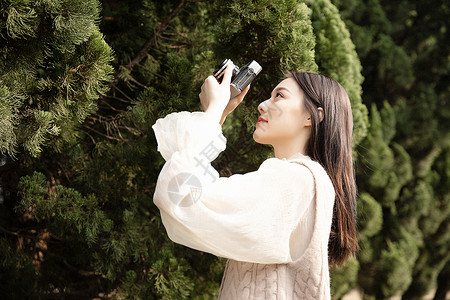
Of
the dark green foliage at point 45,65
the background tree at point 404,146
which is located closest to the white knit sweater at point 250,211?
the dark green foliage at point 45,65

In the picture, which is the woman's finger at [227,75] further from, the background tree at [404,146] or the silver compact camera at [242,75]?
the background tree at [404,146]

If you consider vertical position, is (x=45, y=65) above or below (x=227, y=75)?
below

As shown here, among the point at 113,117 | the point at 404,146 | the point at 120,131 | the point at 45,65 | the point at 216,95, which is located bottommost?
the point at 404,146

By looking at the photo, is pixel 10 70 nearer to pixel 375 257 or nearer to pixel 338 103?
pixel 338 103

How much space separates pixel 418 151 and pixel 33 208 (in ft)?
15.2

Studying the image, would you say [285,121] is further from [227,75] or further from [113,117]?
[113,117]

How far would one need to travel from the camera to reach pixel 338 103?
1.60 metres

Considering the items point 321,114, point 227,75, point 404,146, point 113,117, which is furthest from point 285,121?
point 404,146

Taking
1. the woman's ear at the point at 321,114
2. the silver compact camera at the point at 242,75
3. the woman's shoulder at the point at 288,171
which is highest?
the silver compact camera at the point at 242,75

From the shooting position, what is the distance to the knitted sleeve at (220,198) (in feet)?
4.34

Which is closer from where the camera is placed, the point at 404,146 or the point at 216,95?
the point at 216,95
